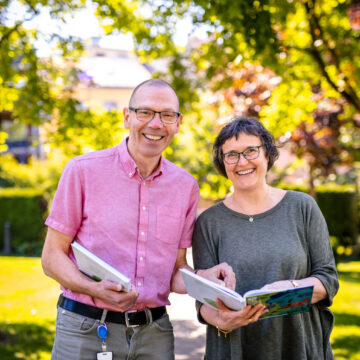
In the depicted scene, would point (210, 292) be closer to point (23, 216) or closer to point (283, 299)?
point (283, 299)

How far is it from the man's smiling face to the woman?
396 mm

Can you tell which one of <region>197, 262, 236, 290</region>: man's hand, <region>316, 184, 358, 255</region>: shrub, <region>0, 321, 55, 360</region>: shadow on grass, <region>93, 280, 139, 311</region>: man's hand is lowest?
<region>0, 321, 55, 360</region>: shadow on grass

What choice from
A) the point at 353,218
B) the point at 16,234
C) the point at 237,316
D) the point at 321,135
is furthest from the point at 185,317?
the point at 16,234

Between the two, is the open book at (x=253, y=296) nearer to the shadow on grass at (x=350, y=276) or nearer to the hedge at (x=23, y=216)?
the shadow on grass at (x=350, y=276)

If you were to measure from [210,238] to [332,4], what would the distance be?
4947mm

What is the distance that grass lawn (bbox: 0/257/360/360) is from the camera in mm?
5840

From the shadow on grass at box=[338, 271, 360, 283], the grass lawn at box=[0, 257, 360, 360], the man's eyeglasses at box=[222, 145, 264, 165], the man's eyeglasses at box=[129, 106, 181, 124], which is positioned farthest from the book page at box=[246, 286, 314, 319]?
the shadow on grass at box=[338, 271, 360, 283]

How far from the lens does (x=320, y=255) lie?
287 centimetres

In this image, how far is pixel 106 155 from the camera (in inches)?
118

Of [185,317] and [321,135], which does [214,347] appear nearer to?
[185,317]

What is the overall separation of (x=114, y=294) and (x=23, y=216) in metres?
14.2

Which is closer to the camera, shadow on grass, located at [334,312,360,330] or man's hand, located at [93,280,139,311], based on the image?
man's hand, located at [93,280,139,311]

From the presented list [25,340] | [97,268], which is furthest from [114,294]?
[25,340]

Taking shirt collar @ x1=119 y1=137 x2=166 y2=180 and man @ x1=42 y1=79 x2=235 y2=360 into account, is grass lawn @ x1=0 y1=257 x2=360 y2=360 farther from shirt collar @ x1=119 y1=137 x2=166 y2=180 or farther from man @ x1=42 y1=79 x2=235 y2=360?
shirt collar @ x1=119 y1=137 x2=166 y2=180
